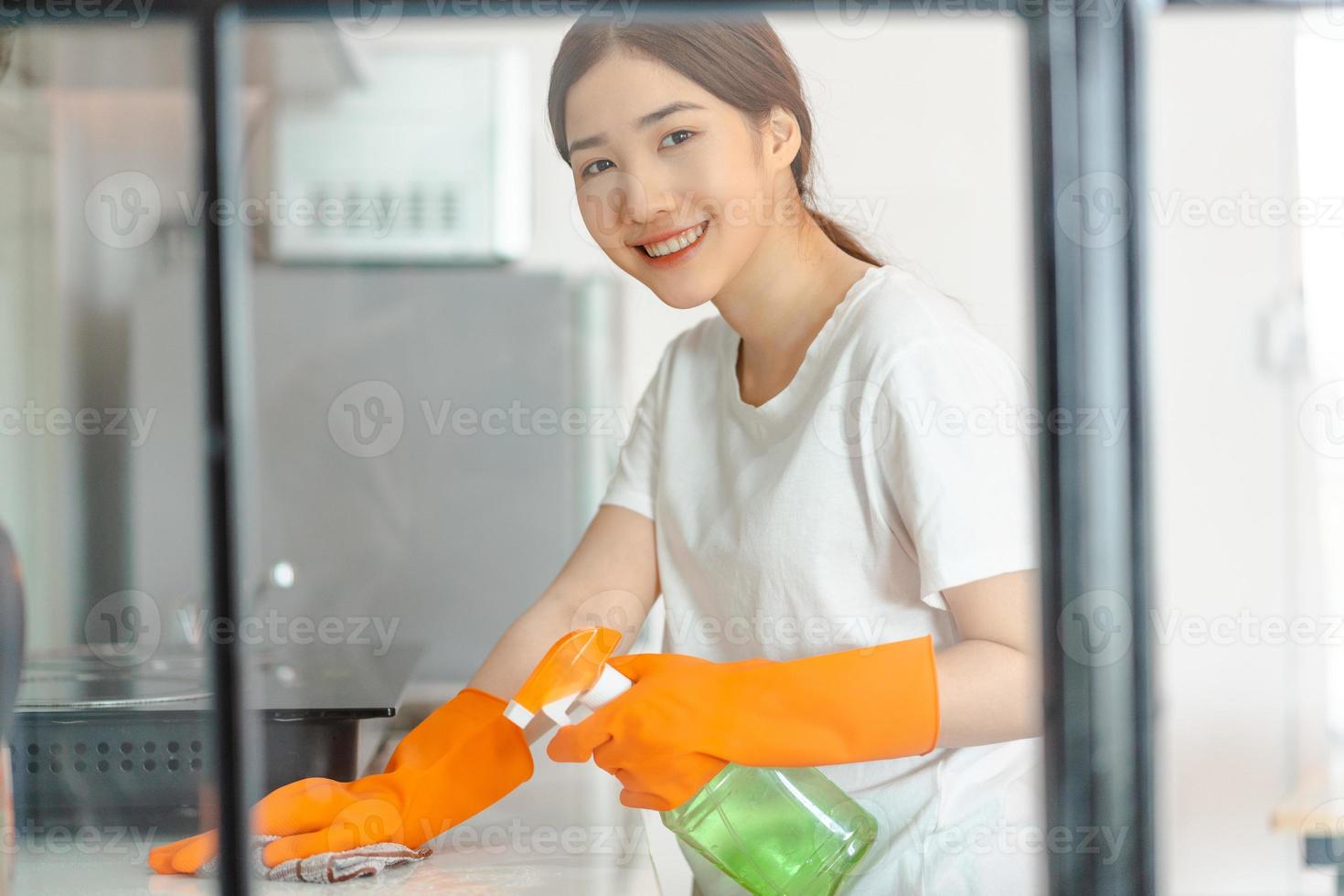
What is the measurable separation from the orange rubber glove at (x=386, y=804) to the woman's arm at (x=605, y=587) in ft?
0.34

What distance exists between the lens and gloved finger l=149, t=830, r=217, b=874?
2.95 feet

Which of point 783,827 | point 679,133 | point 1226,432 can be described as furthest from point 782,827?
point 1226,432

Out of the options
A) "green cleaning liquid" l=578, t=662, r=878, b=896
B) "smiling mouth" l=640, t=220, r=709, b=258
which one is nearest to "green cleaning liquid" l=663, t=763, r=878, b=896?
"green cleaning liquid" l=578, t=662, r=878, b=896

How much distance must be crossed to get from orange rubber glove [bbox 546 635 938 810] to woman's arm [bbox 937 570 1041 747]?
2 cm

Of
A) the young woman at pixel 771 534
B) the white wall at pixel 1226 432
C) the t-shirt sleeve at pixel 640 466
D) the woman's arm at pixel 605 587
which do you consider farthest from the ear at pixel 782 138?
the white wall at pixel 1226 432

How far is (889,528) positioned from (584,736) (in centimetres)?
29

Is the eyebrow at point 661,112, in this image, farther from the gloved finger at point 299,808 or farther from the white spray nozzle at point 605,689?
the gloved finger at point 299,808

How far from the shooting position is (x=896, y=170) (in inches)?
59.9

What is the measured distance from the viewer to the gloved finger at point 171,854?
0.90 meters

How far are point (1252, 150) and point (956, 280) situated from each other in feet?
2.58

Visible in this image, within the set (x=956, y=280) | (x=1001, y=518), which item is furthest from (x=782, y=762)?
(x=956, y=280)

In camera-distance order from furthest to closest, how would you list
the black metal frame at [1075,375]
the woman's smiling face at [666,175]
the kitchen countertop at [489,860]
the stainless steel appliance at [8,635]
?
the woman's smiling face at [666,175], the kitchen countertop at [489,860], the stainless steel appliance at [8,635], the black metal frame at [1075,375]

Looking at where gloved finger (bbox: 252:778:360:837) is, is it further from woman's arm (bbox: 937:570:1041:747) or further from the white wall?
the white wall

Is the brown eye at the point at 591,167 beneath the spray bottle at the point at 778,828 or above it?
above
